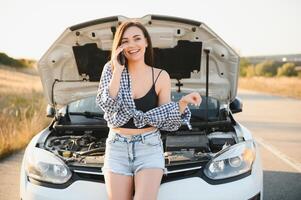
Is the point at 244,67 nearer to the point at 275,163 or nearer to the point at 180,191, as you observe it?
the point at 275,163

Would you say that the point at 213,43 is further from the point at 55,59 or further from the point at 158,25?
the point at 55,59

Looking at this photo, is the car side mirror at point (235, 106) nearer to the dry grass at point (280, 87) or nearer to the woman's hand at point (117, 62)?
the woman's hand at point (117, 62)

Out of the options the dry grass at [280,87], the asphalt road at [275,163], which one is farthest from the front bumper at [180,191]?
the dry grass at [280,87]

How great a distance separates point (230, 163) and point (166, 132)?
3.92 feet

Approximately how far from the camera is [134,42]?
10.6 ft

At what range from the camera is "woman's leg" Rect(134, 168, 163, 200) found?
3037mm

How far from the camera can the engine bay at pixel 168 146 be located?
3.82 meters

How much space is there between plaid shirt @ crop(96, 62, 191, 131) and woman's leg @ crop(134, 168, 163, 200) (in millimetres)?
325

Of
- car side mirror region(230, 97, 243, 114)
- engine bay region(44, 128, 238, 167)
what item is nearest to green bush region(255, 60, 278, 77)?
car side mirror region(230, 97, 243, 114)

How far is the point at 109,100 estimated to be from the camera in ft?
10.2

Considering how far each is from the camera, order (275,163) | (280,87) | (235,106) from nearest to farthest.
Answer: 1. (235,106)
2. (275,163)
3. (280,87)

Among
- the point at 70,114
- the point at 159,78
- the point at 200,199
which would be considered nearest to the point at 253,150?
the point at 200,199

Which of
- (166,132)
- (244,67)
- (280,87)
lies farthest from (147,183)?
(244,67)

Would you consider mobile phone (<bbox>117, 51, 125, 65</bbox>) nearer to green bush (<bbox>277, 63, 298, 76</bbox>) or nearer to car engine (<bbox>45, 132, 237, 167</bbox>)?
car engine (<bbox>45, 132, 237, 167</bbox>)
